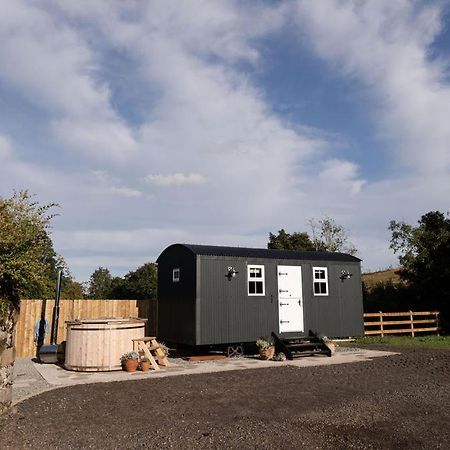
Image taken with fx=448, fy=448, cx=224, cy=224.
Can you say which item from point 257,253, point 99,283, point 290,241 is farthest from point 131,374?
point 99,283

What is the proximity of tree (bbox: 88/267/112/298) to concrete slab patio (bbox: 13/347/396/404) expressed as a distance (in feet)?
92.7

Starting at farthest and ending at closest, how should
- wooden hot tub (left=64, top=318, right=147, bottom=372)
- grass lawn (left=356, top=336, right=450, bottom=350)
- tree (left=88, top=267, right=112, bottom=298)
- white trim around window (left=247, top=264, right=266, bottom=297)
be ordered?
tree (left=88, top=267, right=112, bottom=298)
grass lawn (left=356, top=336, right=450, bottom=350)
white trim around window (left=247, top=264, right=266, bottom=297)
wooden hot tub (left=64, top=318, right=147, bottom=372)

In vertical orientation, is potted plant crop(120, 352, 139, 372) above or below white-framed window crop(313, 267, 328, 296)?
below

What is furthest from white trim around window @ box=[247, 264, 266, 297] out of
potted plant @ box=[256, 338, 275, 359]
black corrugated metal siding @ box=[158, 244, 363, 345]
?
potted plant @ box=[256, 338, 275, 359]

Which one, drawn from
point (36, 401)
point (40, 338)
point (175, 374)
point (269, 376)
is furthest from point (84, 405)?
point (40, 338)

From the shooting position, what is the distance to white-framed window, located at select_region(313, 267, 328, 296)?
54.9ft

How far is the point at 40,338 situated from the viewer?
15305 mm

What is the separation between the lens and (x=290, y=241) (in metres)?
38.7

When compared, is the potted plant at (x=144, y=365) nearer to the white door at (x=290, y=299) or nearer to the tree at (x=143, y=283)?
the white door at (x=290, y=299)

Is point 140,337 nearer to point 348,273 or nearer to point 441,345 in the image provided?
point 348,273

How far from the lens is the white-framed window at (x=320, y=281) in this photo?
Result: 16.7m

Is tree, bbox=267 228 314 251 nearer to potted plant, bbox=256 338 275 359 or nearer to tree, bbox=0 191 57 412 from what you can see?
potted plant, bbox=256 338 275 359

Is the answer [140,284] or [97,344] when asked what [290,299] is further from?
[140,284]

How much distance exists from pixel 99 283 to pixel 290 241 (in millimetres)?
20794
